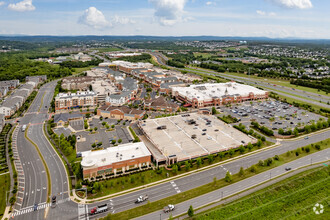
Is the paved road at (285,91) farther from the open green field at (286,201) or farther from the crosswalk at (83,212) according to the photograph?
the crosswalk at (83,212)

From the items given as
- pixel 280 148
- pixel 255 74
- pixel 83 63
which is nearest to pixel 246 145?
pixel 280 148

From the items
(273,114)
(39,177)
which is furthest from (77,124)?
(273,114)

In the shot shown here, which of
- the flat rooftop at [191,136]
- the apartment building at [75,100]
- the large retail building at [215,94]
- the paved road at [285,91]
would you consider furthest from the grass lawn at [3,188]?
the paved road at [285,91]

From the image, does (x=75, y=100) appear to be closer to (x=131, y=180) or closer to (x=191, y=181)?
(x=131, y=180)

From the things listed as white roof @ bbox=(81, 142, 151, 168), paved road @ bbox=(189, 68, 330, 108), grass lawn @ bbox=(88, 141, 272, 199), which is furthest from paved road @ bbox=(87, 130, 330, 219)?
paved road @ bbox=(189, 68, 330, 108)

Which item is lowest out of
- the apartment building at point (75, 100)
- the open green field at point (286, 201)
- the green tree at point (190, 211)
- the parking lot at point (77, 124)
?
the open green field at point (286, 201)

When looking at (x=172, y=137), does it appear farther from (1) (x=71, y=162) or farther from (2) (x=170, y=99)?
(2) (x=170, y=99)
